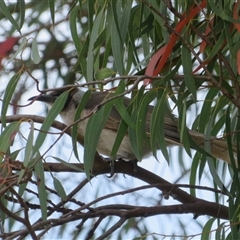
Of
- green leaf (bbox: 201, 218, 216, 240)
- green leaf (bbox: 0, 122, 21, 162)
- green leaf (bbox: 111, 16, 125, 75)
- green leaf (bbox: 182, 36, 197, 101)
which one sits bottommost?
green leaf (bbox: 0, 122, 21, 162)

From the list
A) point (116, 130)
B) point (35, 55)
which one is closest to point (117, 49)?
point (35, 55)

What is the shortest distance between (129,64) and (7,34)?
8.26 ft

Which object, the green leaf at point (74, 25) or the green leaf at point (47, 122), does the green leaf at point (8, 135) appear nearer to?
the green leaf at point (47, 122)

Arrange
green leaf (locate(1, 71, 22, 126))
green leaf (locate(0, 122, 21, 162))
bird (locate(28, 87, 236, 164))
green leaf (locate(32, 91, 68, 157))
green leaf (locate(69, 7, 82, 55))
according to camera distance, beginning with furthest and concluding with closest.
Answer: bird (locate(28, 87, 236, 164)) < green leaf (locate(69, 7, 82, 55)) < green leaf (locate(1, 71, 22, 126)) < green leaf (locate(0, 122, 21, 162)) < green leaf (locate(32, 91, 68, 157))

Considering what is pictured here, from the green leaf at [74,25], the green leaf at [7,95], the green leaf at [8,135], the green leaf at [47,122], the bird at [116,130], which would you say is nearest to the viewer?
the green leaf at [47,122]

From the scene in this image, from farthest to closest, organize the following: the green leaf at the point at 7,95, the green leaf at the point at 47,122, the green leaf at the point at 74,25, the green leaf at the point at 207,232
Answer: the green leaf at the point at 74,25, the green leaf at the point at 207,232, the green leaf at the point at 7,95, the green leaf at the point at 47,122

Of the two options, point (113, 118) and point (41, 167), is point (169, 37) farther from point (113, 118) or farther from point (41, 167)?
point (113, 118)

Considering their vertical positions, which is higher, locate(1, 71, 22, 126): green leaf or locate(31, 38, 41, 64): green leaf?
locate(31, 38, 41, 64): green leaf

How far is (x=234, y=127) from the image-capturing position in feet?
10.8

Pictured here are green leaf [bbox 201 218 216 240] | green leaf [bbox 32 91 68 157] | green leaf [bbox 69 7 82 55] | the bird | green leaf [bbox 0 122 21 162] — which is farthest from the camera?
the bird

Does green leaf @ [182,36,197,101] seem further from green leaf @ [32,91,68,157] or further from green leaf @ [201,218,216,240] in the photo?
green leaf @ [201,218,216,240]

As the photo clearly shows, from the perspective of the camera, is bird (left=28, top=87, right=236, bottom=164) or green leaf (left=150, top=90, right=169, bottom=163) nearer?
green leaf (left=150, top=90, right=169, bottom=163)

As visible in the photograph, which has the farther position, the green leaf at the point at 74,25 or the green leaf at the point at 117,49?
the green leaf at the point at 74,25

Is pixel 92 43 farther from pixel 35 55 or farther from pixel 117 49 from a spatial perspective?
pixel 35 55
